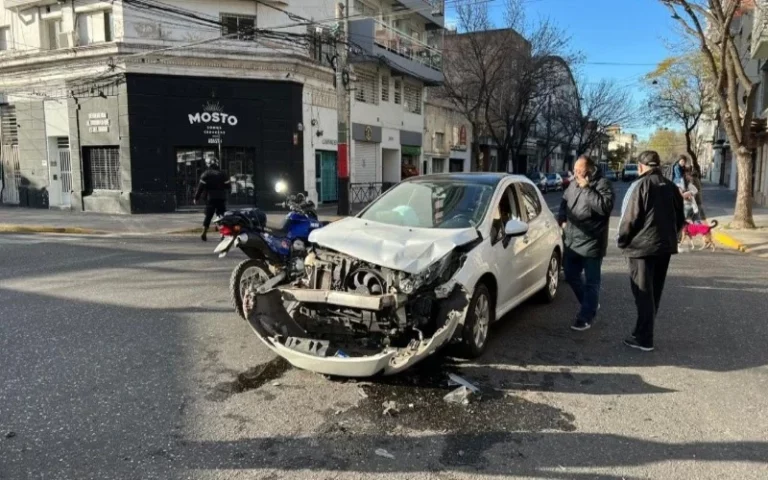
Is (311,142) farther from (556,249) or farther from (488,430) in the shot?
(488,430)

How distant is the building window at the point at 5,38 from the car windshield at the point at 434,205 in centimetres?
2269

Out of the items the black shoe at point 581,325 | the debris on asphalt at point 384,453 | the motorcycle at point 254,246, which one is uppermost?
the motorcycle at point 254,246

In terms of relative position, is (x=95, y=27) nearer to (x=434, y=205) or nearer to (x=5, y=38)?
(x=5, y=38)

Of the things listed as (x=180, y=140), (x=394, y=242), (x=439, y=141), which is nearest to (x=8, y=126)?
(x=180, y=140)

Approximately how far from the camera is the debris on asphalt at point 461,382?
4214mm

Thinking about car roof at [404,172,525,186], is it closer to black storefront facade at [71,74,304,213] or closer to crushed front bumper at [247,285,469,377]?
crushed front bumper at [247,285,469,377]

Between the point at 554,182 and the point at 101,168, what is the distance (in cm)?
3115

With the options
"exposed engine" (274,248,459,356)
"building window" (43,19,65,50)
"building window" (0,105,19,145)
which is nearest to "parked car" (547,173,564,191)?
"building window" (43,19,65,50)

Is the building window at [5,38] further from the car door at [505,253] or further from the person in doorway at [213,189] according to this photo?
the car door at [505,253]

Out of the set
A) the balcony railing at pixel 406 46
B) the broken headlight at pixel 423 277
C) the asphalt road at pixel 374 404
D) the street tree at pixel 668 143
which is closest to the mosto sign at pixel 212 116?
the balcony railing at pixel 406 46

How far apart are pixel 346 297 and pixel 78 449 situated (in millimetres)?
1932

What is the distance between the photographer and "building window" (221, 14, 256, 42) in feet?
64.5

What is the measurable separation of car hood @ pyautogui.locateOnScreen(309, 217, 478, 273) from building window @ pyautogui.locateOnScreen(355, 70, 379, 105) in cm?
2168

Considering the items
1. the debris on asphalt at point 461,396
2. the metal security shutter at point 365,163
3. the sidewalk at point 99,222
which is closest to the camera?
the debris on asphalt at point 461,396
